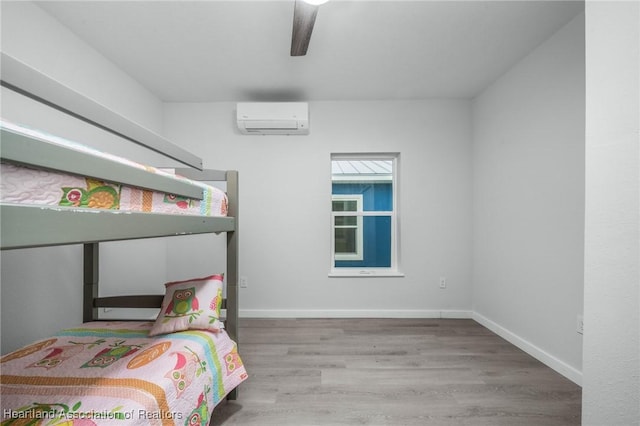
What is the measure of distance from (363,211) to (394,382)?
1.78m

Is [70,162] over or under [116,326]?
over

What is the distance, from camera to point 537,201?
2045 millimetres

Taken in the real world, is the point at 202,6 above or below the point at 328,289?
above

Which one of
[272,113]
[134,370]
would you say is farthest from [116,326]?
[272,113]

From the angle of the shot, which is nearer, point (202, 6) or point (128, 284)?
point (202, 6)

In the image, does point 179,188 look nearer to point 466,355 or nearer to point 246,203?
point 246,203

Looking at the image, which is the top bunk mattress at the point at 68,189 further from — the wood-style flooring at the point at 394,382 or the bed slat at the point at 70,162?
the wood-style flooring at the point at 394,382

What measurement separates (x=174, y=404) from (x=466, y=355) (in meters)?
2.02

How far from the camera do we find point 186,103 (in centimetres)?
293

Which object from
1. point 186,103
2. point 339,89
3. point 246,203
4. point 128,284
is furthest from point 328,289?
point 186,103

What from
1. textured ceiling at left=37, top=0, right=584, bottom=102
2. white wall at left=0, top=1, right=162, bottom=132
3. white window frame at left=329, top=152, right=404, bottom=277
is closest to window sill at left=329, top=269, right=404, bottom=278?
white window frame at left=329, top=152, right=404, bottom=277

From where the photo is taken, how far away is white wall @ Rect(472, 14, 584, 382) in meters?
1.76

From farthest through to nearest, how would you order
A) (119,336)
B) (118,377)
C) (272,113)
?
1. (272,113)
2. (119,336)
3. (118,377)

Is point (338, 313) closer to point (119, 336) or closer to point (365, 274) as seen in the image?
point (365, 274)
